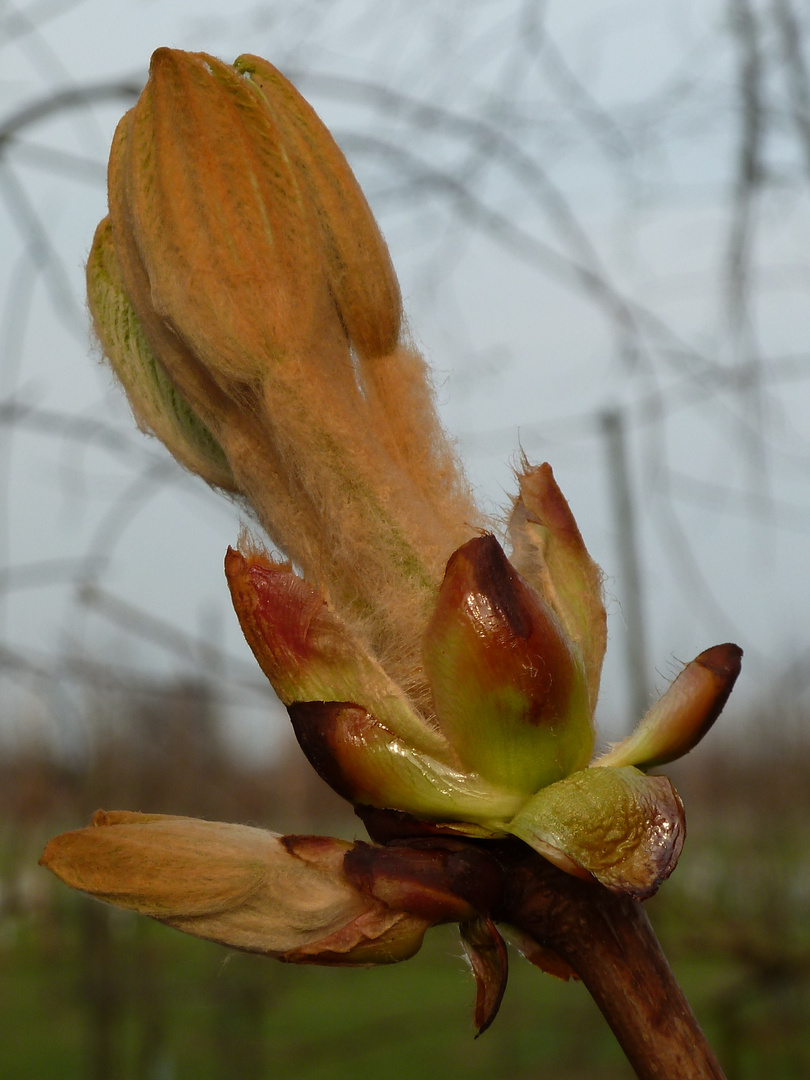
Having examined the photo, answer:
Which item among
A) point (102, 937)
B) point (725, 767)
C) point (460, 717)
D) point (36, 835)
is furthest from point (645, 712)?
point (725, 767)

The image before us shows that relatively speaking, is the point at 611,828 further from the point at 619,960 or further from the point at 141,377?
the point at 141,377

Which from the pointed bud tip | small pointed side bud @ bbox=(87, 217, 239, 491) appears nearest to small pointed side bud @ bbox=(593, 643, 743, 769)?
the pointed bud tip

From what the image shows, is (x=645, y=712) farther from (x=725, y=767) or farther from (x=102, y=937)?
(x=725, y=767)

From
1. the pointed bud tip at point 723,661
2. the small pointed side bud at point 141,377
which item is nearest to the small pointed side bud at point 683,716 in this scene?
the pointed bud tip at point 723,661

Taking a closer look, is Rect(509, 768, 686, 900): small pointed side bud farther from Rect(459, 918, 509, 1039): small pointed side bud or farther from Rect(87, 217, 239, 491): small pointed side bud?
Rect(87, 217, 239, 491): small pointed side bud

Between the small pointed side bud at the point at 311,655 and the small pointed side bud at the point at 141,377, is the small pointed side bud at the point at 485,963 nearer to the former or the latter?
the small pointed side bud at the point at 311,655

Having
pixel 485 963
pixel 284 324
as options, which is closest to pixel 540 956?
pixel 485 963
